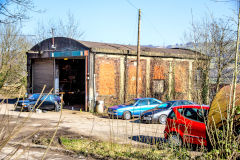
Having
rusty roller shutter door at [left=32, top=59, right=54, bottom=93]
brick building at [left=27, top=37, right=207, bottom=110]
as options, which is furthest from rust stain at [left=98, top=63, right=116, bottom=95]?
rusty roller shutter door at [left=32, top=59, right=54, bottom=93]

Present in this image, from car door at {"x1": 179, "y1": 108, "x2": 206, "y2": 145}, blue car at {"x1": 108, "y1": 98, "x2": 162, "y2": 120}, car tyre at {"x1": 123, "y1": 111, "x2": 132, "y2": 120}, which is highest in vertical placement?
car door at {"x1": 179, "y1": 108, "x2": 206, "y2": 145}

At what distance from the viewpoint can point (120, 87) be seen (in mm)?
23781

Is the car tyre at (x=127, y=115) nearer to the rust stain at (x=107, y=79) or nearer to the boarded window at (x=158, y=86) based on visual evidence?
the rust stain at (x=107, y=79)

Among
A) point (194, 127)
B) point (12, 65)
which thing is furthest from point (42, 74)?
point (194, 127)


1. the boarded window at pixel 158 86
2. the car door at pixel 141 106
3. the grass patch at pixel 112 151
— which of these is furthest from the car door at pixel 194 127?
the boarded window at pixel 158 86

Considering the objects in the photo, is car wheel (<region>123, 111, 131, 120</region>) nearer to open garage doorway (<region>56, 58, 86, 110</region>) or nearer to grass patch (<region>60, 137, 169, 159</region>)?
grass patch (<region>60, 137, 169, 159</region>)

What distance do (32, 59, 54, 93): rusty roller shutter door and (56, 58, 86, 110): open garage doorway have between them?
0.97 metres

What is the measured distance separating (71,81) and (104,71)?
6.75 metres

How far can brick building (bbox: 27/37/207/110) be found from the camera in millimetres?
22266

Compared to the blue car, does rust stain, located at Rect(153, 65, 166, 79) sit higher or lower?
higher

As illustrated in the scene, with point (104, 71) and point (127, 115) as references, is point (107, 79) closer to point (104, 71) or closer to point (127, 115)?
point (104, 71)

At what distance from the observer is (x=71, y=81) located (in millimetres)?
28172

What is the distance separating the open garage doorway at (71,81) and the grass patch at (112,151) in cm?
1662

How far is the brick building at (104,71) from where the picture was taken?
877 inches
